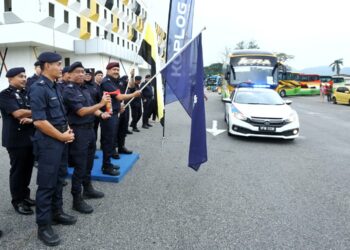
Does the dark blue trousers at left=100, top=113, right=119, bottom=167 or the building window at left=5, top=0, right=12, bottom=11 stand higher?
the building window at left=5, top=0, right=12, bottom=11

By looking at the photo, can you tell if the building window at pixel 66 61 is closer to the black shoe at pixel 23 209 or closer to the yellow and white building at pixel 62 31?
the yellow and white building at pixel 62 31

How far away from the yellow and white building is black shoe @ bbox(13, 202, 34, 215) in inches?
399

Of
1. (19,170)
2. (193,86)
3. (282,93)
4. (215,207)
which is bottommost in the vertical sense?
(215,207)

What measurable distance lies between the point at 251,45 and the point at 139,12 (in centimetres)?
3093

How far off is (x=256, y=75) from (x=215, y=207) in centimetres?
1254

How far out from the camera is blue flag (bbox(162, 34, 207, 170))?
3980 millimetres

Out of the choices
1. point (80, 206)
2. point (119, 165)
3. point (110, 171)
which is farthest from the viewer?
point (119, 165)

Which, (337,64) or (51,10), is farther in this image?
(337,64)

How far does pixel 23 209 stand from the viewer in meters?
3.52

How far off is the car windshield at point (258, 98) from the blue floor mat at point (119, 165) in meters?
4.37

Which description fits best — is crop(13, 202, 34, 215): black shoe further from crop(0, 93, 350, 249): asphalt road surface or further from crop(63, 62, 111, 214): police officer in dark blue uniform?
crop(63, 62, 111, 214): police officer in dark blue uniform

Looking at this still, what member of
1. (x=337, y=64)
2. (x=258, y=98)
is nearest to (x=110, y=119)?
(x=258, y=98)

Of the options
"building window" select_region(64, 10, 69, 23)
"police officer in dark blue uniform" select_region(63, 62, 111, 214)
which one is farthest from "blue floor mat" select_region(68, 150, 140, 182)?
"building window" select_region(64, 10, 69, 23)

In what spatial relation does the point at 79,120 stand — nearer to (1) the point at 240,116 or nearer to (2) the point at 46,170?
(2) the point at 46,170
